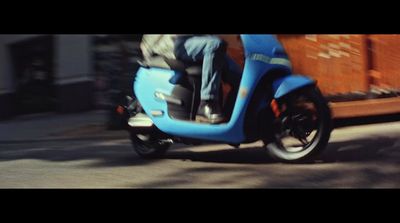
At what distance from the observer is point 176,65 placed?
455 centimetres

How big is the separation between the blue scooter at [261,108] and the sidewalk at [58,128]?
4.94 ft

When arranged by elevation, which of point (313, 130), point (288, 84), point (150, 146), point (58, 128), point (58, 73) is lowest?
point (58, 128)

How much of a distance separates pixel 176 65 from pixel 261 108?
81 cm

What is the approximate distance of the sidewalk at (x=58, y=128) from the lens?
271 inches

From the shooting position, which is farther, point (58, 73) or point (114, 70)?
point (58, 73)

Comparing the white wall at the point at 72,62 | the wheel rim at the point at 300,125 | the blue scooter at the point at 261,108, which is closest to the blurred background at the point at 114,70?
the white wall at the point at 72,62

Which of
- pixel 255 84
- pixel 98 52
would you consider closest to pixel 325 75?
pixel 255 84

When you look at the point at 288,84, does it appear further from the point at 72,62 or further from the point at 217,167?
the point at 72,62

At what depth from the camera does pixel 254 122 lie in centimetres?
432

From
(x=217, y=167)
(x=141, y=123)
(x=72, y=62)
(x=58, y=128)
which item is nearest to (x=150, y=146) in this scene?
(x=141, y=123)

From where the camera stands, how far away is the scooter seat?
449 cm
